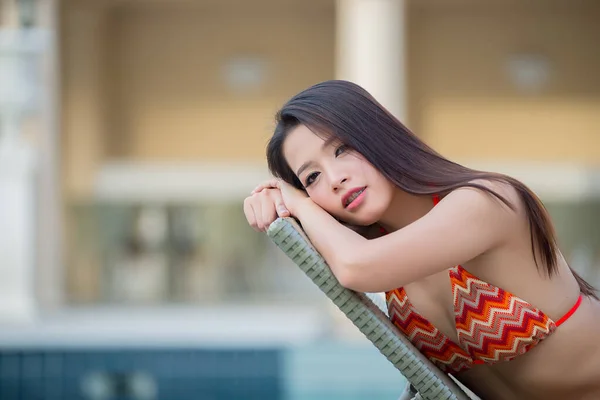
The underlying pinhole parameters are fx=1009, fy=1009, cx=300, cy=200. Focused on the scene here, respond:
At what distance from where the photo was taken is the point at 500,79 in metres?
10.3

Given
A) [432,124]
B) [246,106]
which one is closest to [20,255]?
[246,106]

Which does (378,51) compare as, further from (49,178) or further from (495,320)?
(495,320)

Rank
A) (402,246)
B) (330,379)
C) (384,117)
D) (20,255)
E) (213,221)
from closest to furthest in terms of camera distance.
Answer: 1. (402,246)
2. (384,117)
3. (330,379)
4. (20,255)
5. (213,221)

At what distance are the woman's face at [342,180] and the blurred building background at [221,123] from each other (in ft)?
24.1

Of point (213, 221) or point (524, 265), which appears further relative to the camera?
point (213, 221)

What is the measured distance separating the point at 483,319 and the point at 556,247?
0.20m

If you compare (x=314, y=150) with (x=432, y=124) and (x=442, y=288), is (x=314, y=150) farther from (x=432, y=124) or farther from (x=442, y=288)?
(x=432, y=124)

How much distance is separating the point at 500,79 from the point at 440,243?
906cm

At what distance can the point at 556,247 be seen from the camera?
5.63ft

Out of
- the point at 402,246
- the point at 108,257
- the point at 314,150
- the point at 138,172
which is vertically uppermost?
the point at 314,150

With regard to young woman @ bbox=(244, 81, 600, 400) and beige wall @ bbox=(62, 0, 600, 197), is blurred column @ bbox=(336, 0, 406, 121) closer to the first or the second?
beige wall @ bbox=(62, 0, 600, 197)

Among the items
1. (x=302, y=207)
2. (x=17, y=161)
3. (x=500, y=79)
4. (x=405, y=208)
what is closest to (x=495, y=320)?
(x=405, y=208)

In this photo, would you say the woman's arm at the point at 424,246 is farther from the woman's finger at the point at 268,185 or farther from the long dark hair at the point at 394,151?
the woman's finger at the point at 268,185

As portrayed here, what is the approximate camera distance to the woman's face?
1.65m
